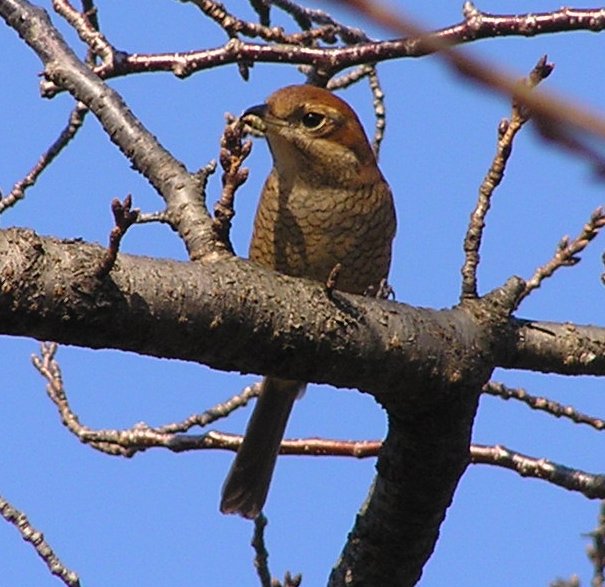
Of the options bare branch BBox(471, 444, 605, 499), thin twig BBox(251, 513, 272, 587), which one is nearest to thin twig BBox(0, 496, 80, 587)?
thin twig BBox(251, 513, 272, 587)

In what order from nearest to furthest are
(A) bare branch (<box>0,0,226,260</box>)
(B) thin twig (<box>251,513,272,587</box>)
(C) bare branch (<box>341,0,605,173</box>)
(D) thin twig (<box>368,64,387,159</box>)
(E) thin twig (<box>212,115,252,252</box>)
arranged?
(C) bare branch (<box>341,0,605,173</box>)
(E) thin twig (<box>212,115,252,252</box>)
(A) bare branch (<box>0,0,226,260</box>)
(B) thin twig (<box>251,513,272,587</box>)
(D) thin twig (<box>368,64,387,159</box>)

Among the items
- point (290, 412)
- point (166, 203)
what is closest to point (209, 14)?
point (166, 203)

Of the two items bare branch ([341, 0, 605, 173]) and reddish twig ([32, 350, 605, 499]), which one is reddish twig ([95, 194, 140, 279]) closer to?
bare branch ([341, 0, 605, 173])

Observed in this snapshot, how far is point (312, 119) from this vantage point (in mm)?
4016

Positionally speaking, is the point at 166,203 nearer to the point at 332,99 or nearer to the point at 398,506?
the point at 398,506

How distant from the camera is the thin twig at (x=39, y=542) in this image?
2.77 m

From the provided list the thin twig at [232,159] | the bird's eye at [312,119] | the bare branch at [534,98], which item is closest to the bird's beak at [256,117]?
the bird's eye at [312,119]

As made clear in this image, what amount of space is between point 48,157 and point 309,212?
99 centimetres

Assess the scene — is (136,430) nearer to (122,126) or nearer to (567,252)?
(122,126)

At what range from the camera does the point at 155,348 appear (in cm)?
190

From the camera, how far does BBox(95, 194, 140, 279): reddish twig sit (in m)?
1.70

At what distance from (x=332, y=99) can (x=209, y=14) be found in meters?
1.03

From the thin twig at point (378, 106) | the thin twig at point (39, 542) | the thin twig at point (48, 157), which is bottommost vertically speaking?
the thin twig at point (39, 542)

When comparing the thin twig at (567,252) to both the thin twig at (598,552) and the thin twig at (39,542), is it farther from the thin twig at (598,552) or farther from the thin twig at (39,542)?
the thin twig at (39,542)
